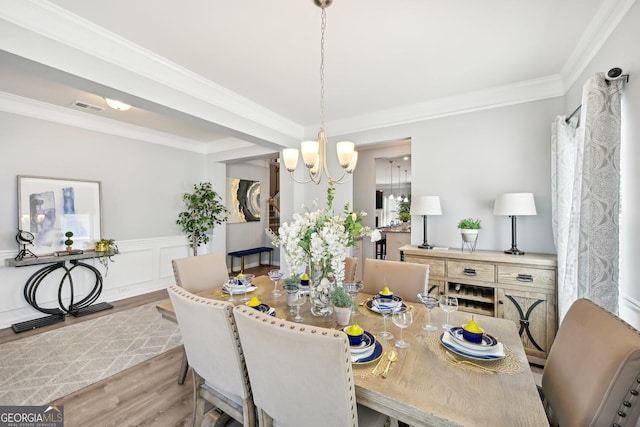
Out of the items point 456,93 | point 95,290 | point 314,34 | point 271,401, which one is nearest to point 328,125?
point 456,93

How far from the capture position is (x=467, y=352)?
125 cm

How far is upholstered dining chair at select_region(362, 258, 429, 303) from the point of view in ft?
6.99

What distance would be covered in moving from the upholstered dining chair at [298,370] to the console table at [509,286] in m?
2.16

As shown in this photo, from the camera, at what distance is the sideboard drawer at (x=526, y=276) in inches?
97.4

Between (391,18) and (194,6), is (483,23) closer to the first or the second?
(391,18)

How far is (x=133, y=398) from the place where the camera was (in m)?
2.08

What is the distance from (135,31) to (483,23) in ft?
8.11

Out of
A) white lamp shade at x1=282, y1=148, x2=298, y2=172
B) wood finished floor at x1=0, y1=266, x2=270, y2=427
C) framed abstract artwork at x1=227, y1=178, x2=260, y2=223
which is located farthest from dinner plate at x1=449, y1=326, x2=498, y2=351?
framed abstract artwork at x1=227, y1=178, x2=260, y2=223

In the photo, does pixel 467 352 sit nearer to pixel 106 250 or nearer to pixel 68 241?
pixel 106 250

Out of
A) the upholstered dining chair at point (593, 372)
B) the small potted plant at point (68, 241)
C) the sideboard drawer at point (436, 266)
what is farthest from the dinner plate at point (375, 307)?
the small potted plant at point (68, 241)

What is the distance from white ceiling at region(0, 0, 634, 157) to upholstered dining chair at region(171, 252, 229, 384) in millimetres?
1419

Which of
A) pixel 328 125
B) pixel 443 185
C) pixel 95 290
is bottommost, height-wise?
pixel 95 290

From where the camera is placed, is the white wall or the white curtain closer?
the white curtain

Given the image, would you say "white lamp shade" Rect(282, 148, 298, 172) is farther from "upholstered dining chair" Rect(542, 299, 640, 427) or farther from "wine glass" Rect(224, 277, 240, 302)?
"upholstered dining chair" Rect(542, 299, 640, 427)
